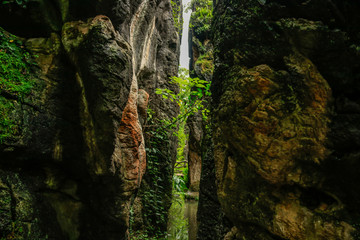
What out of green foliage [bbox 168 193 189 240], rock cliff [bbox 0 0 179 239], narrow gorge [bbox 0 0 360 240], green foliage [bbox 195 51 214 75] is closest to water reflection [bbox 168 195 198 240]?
green foliage [bbox 168 193 189 240]

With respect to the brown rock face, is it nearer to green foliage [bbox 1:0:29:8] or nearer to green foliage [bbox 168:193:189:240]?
green foliage [bbox 1:0:29:8]

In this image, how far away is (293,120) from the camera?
225cm

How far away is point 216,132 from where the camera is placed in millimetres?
3041

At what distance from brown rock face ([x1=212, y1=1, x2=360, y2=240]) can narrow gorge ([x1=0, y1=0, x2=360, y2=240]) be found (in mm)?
11

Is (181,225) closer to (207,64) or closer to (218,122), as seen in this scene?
(207,64)

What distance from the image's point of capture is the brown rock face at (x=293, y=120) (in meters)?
2.05

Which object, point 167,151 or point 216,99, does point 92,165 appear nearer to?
point 216,99

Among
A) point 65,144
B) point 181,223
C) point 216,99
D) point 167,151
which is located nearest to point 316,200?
point 216,99

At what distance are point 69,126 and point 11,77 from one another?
1135 millimetres

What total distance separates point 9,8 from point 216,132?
4146 millimetres

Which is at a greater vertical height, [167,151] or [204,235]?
[167,151]

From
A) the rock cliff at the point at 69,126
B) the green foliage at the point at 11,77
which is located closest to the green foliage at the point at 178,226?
the rock cliff at the point at 69,126

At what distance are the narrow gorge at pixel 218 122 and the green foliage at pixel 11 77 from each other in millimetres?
17

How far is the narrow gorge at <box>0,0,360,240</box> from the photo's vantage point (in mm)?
2152
